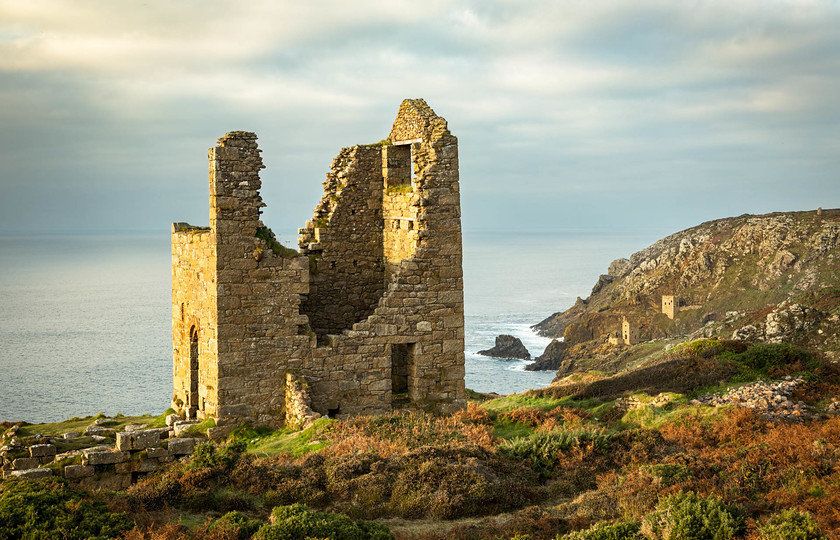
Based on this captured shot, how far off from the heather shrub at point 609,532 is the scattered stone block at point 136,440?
7.59m

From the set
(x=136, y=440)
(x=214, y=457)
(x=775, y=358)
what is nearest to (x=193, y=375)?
(x=136, y=440)

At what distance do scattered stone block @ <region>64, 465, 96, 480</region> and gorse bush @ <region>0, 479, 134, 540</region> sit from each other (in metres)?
3.11

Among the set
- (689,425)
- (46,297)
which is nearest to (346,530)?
(689,425)

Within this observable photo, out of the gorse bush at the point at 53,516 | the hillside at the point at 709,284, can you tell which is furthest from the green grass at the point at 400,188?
the hillside at the point at 709,284

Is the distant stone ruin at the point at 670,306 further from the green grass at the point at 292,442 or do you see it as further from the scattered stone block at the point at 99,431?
the scattered stone block at the point at 99,431

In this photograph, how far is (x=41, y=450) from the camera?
15.7 meters

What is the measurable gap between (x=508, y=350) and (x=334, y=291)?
1739 inches

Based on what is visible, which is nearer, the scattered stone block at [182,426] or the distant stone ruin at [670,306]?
the scattered stone block at [182,426]

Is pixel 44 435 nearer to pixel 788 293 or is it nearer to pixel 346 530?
pixel 346 530

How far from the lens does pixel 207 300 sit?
18.1 m

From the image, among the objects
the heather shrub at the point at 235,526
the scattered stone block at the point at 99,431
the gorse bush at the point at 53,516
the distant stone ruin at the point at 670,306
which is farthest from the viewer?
the distant stone ruin at the point at 670,306

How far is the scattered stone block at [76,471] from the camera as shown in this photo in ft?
43.5

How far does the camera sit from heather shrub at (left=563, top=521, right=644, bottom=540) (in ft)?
30.8

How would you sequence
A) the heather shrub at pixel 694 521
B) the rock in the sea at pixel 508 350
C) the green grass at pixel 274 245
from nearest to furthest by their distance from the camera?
the heather shrub at pixel 694 521 < the green grass at pixel 274 245 < the rock in the sea at pixel 508 350
